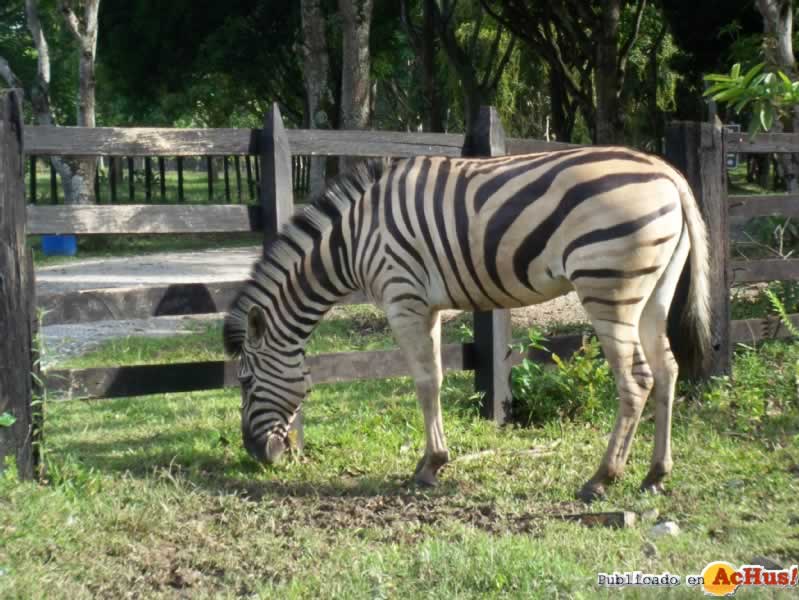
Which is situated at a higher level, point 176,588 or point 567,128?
point 567,128

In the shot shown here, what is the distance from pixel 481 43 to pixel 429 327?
2293 centimetres

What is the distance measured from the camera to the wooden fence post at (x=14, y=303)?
5062 millimetres

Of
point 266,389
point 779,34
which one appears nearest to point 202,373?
point 266,389

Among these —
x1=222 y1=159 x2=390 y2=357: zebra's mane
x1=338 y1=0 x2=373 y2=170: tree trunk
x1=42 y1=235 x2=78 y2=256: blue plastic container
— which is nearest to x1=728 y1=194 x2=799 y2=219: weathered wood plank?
x1=222 y1=159 x2=390 y2=357: zebra's mane

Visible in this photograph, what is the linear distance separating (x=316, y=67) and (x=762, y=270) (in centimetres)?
1147

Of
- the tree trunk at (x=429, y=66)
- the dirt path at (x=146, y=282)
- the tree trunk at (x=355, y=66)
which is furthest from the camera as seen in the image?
the tree trunk at (x=429, y=66)

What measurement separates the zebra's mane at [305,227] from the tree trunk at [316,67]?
1068 cm

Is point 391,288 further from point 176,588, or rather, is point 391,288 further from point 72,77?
point 72,77

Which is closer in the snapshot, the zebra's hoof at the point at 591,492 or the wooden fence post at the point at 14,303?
the wooden fence post at the point at 14,303

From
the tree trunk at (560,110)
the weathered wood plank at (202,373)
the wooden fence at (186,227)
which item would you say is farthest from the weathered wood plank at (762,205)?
the tree trunk at (560,110)

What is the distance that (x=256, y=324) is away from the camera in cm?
582

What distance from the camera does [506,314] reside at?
22.8ft

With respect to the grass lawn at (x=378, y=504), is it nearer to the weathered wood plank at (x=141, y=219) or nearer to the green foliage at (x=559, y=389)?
the green foliage at (x=559, y=389)

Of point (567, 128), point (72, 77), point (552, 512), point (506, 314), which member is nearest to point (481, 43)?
point (567, 128)
